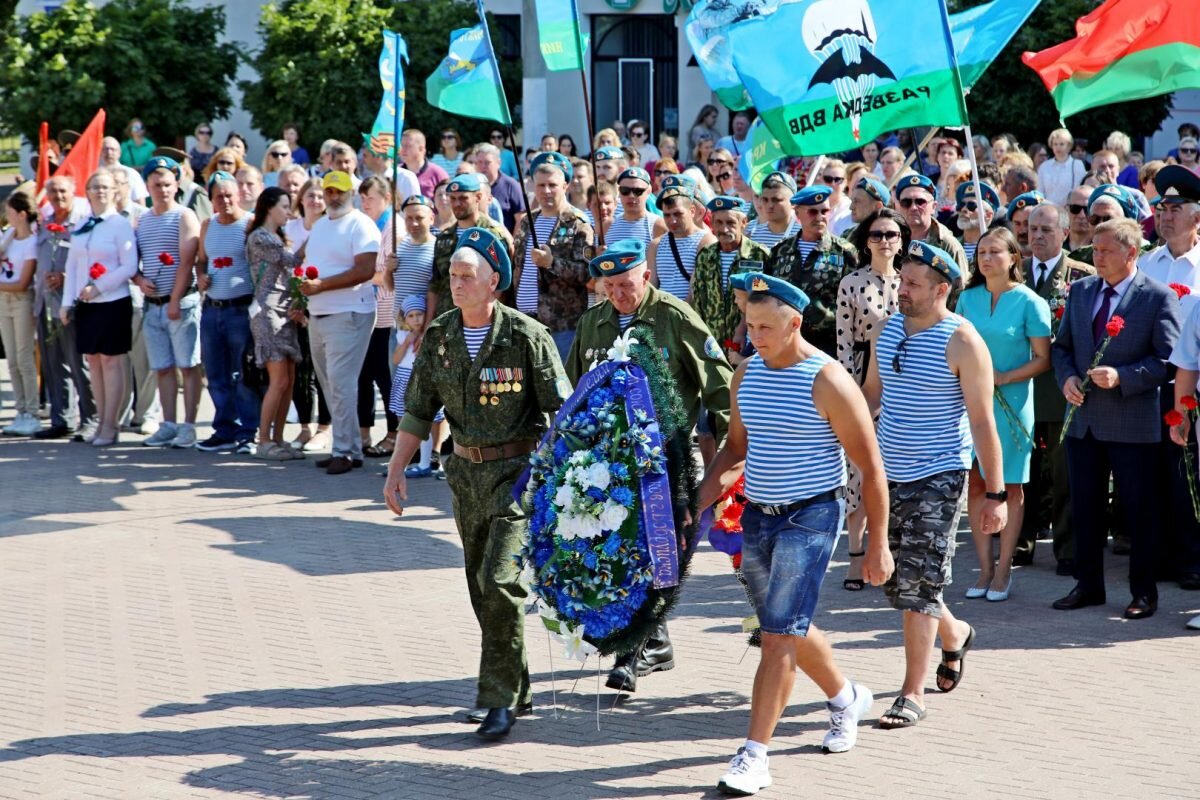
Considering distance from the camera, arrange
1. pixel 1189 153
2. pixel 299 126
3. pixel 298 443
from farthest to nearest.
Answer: pixel 299 126
pixel 1189 153
pixel 298 443

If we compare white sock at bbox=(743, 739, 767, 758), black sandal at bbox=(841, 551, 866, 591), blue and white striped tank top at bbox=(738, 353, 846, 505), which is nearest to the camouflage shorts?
blue and white striped tank top at bbox=(738, 353, 846, 505)

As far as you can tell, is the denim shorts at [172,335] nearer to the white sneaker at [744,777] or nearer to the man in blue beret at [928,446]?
the man in blue beret at [928,446]

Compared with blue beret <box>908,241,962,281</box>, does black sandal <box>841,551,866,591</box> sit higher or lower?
lower

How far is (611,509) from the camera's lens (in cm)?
642

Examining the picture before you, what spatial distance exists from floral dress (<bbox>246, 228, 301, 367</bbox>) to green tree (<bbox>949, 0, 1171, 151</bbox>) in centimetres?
1678

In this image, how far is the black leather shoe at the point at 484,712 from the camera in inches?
272

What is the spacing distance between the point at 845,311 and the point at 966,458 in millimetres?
2105

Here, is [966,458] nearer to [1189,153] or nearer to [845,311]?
[845,311]

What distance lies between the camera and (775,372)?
20.1 feet

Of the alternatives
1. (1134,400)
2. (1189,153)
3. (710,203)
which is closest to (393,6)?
(1189,153)

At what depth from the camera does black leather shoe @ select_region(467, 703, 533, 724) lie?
690 centimetres

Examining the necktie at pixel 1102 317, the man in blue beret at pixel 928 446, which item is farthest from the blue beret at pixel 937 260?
the necktie at pixel 1102 317

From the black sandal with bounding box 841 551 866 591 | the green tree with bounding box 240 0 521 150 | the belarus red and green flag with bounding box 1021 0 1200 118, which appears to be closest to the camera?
the black sandal with bounding box 841 551 866 591

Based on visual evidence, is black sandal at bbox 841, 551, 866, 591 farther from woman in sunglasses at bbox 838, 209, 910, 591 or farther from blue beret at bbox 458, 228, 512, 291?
blue beret at bbox 458, 228, 512, 291
